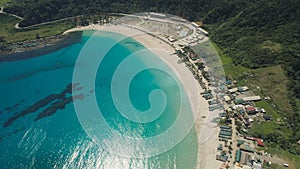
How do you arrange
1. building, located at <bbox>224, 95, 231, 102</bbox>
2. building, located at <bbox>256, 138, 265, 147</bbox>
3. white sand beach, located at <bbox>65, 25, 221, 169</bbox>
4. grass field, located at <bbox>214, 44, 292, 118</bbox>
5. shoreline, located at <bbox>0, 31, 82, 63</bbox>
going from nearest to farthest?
white sand beach, located at <bbox>65, 25, 221, 169</bbox>
building, located at <bbox>256, 138, 265, 147</bbox>
grass field, located at <bbox>214, 44, 292, 118</bbox>
building, located at <bbox>224, 95, 231, 102</bbox>
shoreline, located at <bbox>0, 31, 82, 63</bbox>

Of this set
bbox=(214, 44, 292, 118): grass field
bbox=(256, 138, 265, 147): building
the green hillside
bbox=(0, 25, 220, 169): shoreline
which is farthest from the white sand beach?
the green hillside

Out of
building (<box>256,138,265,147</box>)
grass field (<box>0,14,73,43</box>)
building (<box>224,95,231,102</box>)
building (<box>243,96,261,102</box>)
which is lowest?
building (<box>256,138,265,147</box>)

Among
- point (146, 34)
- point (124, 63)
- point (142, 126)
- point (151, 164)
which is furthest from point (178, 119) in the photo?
point (146, 34)

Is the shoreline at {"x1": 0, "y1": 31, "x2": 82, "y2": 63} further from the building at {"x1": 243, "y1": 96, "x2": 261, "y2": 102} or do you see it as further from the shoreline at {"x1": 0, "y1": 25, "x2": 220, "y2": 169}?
the building at {"x1": 243, "y1": 96, "x2": 261, "y2": 102}

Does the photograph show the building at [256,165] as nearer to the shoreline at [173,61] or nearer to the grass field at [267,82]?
the shoreline at [173,61]

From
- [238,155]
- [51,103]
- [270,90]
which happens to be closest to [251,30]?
[270,90]

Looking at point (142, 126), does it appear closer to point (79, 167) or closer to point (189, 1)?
point (79, 167)
